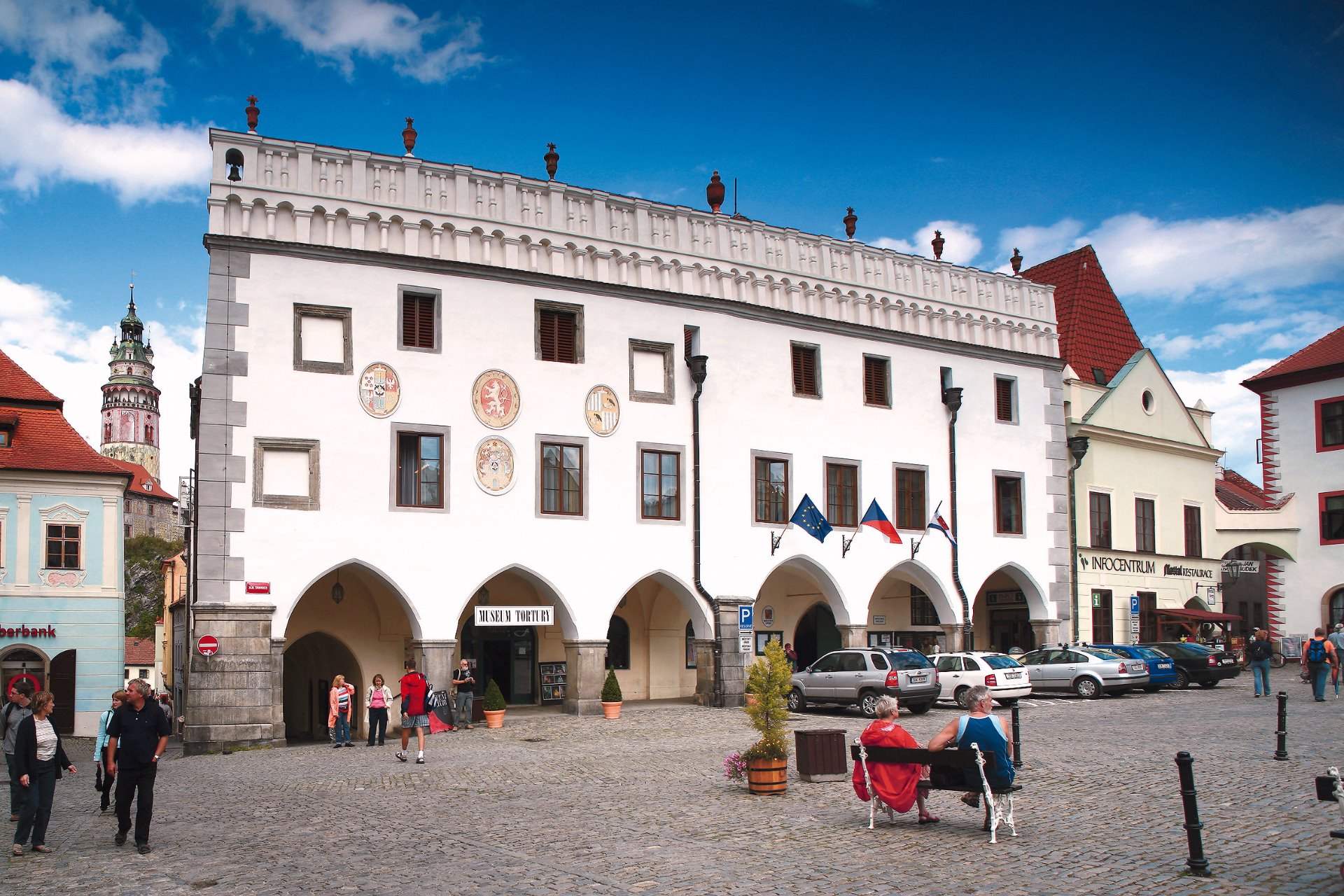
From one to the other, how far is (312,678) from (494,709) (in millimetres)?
10463

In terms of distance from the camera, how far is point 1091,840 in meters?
11.4

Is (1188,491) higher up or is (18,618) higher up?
(1188,491)

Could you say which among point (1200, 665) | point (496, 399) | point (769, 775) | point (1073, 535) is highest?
point (496, 399)

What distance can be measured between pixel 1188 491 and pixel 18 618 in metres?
35.9

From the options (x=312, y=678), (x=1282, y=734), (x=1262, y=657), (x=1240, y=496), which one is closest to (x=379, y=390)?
(x=312, y=678)

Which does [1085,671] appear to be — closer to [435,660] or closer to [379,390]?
[435,660]

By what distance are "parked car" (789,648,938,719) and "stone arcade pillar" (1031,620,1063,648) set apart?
9944 millimetres

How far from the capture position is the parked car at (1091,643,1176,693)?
3025 cm

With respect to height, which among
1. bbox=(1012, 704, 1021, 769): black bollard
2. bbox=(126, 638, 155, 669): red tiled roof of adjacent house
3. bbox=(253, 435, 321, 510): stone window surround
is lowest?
bbox=(126, 638, 155, 669): red tiled roof of adjacent house

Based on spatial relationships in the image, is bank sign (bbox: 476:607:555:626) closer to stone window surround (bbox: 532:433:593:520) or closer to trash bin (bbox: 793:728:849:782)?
stone window surround (bbox: 532:433:593:520)

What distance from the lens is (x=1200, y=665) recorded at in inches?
1267

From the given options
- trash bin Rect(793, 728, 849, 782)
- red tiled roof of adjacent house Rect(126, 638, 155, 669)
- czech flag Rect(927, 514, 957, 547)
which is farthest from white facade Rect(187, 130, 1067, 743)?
red tiled roof of adjacent house Rect(126, 638, 155, 669)

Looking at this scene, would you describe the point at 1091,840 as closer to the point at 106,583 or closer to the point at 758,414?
the point at 758,414

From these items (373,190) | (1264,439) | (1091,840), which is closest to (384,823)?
(1091,840)
